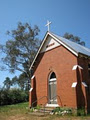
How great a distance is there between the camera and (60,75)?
1742 centimetres

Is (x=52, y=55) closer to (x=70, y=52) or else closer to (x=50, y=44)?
(x=50, y=44)

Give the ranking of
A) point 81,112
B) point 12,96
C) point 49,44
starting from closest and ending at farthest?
point 81,112 → point 49,44 → point 12,96

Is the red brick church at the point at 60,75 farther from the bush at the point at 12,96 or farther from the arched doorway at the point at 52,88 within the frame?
the bush at the point at 12,96

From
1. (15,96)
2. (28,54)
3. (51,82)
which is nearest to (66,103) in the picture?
(51,82)

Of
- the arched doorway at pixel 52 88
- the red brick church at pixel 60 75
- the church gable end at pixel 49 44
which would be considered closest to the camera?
the red brick church at pixel 60 75

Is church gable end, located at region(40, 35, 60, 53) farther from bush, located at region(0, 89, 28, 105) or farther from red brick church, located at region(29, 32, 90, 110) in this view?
bush, located at region(0, 89, 28, 105)

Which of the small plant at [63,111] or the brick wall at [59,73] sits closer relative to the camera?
the small plant at [63,111]

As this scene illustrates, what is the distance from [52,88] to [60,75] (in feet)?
6.49

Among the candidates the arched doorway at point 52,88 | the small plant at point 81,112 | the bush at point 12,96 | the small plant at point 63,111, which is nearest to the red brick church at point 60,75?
the arched doorway at point 52,88

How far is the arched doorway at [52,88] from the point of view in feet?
58.7

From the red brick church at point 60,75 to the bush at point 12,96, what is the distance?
996 centimetres

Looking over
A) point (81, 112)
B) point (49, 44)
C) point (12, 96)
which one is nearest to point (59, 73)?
point (49, 44)

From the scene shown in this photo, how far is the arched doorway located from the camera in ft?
58.7

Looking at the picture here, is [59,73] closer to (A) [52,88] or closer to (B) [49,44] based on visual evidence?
(A) [52,88]
